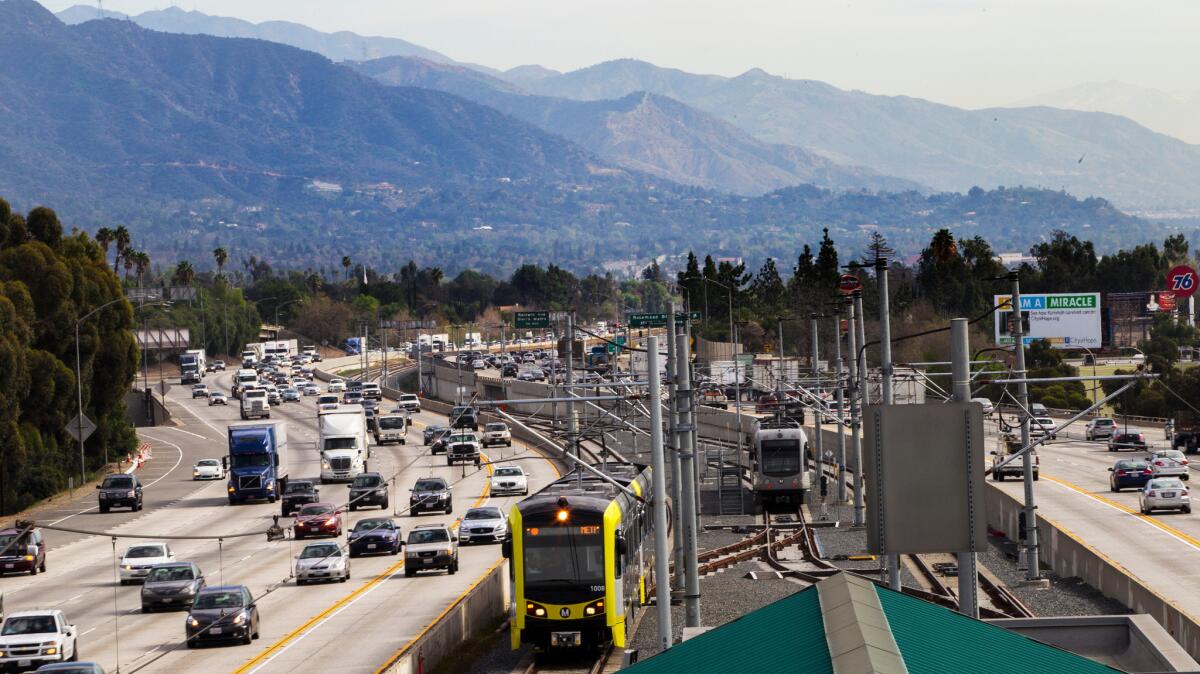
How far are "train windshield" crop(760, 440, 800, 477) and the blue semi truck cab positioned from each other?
2150cm

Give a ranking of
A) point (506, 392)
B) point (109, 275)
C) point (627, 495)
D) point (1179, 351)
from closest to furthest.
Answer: point (627, 495) < point (109, 275) < point (1179, 351) < point (506, 392)

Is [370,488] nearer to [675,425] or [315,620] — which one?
[315,620]

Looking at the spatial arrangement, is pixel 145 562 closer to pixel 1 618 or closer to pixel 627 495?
pixel 1 618

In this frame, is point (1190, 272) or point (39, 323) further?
point (1190, 272)

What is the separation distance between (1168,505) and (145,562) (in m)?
36.0

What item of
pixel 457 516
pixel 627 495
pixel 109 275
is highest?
pixel 109 275

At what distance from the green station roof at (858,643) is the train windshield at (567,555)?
725 inches

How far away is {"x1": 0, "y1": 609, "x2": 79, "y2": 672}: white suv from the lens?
1442 inches

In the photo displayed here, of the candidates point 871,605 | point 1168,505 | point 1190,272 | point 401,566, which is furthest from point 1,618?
point 1190,272

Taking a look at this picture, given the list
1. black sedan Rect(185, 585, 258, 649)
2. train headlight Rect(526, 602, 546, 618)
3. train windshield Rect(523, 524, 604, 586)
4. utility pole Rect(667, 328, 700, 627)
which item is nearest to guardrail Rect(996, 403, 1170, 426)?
utility pole Rect(667, 328, 700, 627)

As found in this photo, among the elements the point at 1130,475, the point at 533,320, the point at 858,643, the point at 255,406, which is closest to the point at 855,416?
the point at 1130,475

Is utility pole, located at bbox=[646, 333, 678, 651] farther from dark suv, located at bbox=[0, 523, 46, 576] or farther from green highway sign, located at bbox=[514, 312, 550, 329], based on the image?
green highway sign, located at bbox=[514, 312, 550, 329]

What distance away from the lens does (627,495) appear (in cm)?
A: 3694

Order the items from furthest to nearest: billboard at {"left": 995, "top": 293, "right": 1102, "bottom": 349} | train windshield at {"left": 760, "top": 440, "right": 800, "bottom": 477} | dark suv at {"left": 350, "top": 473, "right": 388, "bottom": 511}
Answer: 1. billboard at {"left": 995, "top": 293, "right": 1102, "bottom": 349}
2. dark suv at {"left": 350, "top": 473, "right": 388, "bottom": 511}
3. train windshield at {"left": 760, "top": 440, "right": 800, "bottom": 477}
